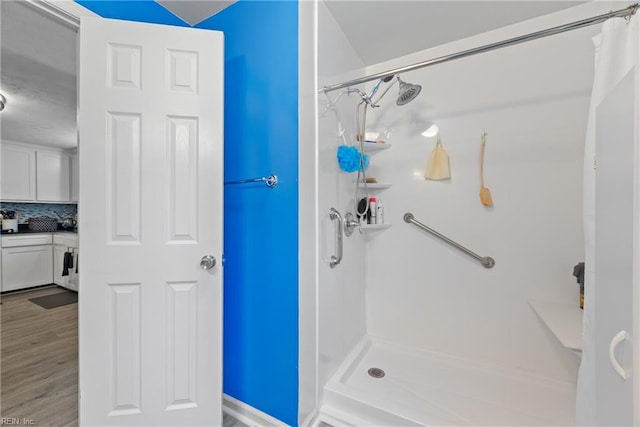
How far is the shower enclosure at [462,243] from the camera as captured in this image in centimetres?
149

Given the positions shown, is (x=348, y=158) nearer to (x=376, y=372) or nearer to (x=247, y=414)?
(x=376, y=372)

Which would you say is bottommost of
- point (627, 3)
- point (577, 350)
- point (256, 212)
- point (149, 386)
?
point (149, 386)

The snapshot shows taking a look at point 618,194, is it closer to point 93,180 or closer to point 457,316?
point 457,316

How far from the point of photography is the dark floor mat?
10.8 ft

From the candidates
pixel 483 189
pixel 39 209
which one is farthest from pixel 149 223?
pixel 39 209

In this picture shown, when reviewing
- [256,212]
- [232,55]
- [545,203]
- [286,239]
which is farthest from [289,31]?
[545,203]

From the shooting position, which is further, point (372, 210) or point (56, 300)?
point (56, 300)

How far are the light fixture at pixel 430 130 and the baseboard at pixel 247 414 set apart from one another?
6.88ft

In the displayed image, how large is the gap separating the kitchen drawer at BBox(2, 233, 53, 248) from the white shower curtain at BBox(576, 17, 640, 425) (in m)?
6.21

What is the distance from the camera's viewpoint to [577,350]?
113 cm

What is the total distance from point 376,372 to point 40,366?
8.18ft

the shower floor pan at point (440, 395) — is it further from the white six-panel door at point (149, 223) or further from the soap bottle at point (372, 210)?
the soap bottle at point (372, 210)

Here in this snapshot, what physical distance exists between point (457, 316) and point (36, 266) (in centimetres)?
585

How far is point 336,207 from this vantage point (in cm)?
167
